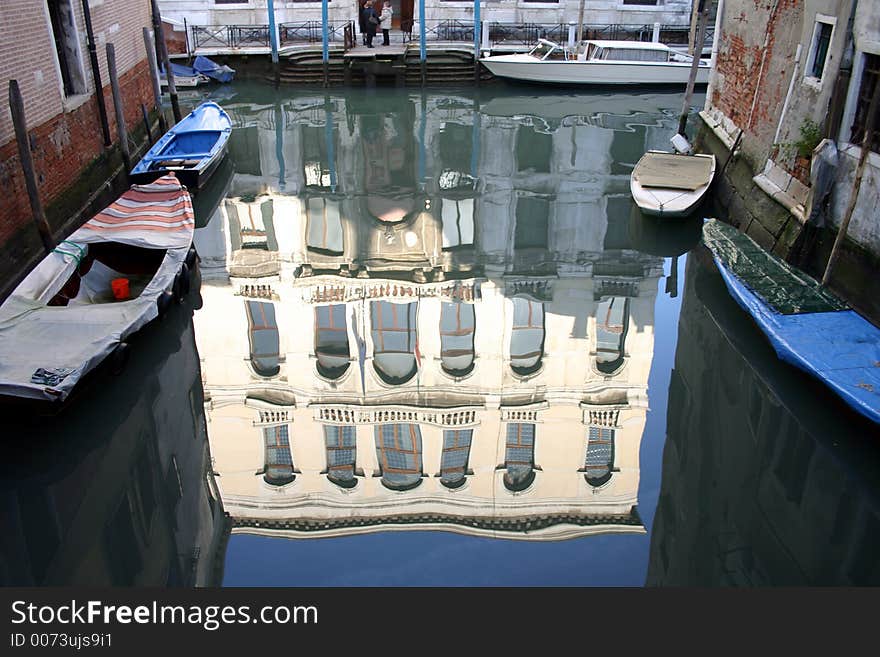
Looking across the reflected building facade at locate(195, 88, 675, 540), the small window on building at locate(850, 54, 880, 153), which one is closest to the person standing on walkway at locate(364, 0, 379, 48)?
the reflected building facade at locate(195, 88, 675, 540)

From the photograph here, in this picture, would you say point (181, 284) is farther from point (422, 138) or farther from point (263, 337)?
point (422, 138)

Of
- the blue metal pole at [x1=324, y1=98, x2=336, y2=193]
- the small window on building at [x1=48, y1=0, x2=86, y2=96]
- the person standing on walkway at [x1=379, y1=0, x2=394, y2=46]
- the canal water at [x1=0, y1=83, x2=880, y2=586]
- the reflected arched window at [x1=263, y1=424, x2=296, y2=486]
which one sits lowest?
the reflected arched window at [x1=263, y1=424, x2=296, y2=486]

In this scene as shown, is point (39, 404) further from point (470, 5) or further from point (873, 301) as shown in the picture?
point (470, 5)

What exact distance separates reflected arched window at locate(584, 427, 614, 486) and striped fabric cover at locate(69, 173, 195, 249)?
484cm

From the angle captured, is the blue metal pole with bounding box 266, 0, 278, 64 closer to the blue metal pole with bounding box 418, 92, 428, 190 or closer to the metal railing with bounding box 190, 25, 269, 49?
the metal railing with bounding box 190, 25, 269, 49

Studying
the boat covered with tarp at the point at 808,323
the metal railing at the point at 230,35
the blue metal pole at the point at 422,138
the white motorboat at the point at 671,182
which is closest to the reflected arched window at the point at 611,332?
the boat covered with tarp at the point at 808,323

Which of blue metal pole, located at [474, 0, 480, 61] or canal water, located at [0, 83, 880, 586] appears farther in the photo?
blue metal pole, located at [474, 0, 480, 61]

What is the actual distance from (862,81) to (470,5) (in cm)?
1761

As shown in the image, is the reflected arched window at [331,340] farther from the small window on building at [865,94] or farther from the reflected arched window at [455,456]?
the small window on building at [865,94]

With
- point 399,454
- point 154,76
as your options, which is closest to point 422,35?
point 154,76

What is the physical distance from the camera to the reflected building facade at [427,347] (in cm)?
620

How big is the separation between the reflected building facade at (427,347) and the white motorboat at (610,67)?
7.57 metres

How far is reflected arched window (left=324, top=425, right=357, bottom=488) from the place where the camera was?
6324mm

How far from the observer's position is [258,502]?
6121 mm
